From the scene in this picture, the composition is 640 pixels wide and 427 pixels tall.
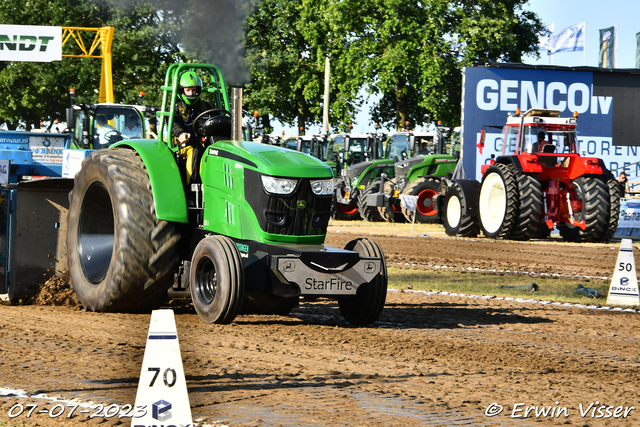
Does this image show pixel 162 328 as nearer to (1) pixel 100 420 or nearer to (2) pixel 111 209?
(1) pixel 100 420

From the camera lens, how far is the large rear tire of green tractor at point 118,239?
715cm

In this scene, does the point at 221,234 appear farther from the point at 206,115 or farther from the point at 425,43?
the point at 425,43

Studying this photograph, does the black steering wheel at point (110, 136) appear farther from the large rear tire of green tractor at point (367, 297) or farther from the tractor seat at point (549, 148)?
the large rear tire of green tractor at point (367, 297)

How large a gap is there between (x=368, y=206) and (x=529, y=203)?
7557 mm

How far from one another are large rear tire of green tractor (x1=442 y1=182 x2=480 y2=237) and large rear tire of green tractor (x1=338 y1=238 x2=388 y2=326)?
11313 mm

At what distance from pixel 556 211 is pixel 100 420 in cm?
1459

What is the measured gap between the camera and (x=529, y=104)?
23.7 metres

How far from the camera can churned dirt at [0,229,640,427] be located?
4.49 metres

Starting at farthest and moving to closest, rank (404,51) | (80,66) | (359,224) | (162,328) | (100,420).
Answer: (80,66) → (404,51) → (359,224) → (100,420) → (162,328)

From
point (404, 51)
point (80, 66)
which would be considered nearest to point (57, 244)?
point (404, 51)

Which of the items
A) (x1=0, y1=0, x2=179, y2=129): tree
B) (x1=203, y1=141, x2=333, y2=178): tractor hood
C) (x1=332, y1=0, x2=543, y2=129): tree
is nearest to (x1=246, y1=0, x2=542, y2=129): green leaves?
(x1=332, y1=0, x2=543, y2=129): tree

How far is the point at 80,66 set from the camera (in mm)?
41844

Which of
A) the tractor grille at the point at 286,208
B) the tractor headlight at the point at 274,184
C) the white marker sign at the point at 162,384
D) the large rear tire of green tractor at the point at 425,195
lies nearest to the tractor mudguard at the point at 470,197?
the large rear tire of green tractor at the point at 425,195

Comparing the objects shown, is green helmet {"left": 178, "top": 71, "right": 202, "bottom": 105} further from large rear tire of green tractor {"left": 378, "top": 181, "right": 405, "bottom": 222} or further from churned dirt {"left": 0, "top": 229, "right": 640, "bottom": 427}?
large rear tire of green tractor {"left": 378, "top": 181, "right": 405, "bottom": 222}
